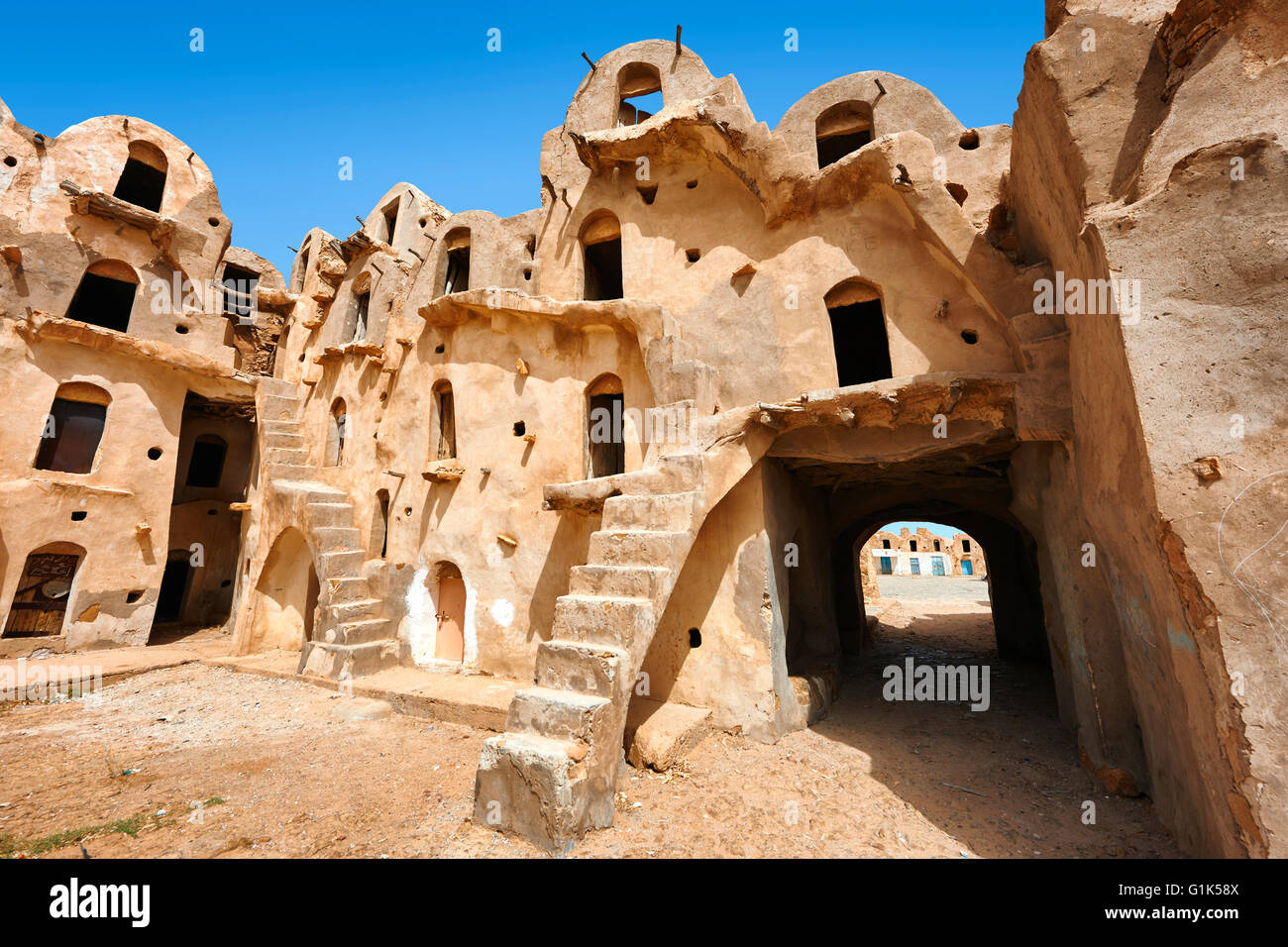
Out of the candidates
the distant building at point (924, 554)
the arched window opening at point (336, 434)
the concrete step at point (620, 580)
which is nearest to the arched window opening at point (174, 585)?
the arched window opening at point (336, 434)

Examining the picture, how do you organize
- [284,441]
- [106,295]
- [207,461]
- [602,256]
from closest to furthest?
[602,256]
[284,441]
[106,295]
[207,461]

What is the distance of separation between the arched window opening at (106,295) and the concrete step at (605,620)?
18.5m

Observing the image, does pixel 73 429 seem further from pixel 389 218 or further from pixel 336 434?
pixel 389 218

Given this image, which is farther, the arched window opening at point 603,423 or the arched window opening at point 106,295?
the arched window opening at point 106,295

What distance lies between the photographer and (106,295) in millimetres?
16484

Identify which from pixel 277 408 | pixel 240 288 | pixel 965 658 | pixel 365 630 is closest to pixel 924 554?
pixel 965 658

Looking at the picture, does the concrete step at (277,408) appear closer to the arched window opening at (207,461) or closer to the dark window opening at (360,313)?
the dark window opening at (360,313)

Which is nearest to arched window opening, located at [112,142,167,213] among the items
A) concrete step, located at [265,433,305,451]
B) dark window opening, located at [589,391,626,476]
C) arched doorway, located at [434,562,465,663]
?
concrete step, located at [265,433,305,451]

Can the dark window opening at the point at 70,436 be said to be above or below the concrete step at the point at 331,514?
above

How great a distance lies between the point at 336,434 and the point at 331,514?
138 inches

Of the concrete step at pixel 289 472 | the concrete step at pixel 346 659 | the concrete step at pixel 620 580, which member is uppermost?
the concrete step at pixel 289 472

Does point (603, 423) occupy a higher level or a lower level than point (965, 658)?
higher

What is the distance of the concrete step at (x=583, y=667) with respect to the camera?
5.23 metres

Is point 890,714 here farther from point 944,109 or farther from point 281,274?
point 281,274
